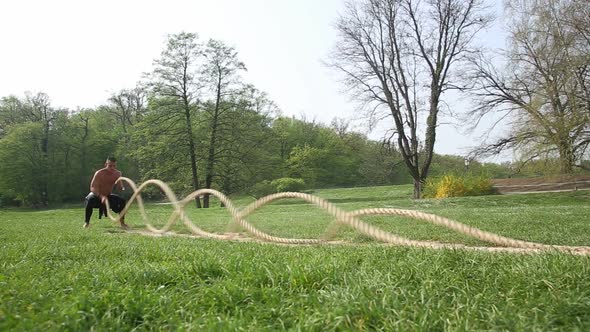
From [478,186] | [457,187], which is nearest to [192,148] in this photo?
[457,187]

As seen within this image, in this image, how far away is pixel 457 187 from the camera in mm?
27359

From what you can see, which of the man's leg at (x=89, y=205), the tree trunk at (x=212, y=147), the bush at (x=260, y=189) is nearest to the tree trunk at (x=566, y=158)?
the bush at (x=260, y=189)

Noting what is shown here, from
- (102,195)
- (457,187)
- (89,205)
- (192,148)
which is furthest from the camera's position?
(192,148)

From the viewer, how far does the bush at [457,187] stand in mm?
27305

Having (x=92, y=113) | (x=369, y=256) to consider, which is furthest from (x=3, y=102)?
(x=369, y=256)

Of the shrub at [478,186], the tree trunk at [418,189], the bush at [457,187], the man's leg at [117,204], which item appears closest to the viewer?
the man's leg at [117,204]

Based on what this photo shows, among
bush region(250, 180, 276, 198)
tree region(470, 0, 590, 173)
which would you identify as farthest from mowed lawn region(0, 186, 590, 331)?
bush region(250, 180, 276, 198)

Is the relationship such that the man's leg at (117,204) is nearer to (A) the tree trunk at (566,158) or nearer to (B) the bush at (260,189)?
(A) the tree trunk at (566,158)

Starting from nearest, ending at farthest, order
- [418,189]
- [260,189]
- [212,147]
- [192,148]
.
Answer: [418,189]
[192,148]
[212,147]
[260,189]

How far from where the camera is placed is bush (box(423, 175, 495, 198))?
89.6ft

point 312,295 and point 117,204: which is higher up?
point 117,204

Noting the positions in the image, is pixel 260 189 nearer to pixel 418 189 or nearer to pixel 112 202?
pixel 418 189

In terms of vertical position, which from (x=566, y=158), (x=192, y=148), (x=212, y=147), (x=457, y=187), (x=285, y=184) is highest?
(x=212, y=147)

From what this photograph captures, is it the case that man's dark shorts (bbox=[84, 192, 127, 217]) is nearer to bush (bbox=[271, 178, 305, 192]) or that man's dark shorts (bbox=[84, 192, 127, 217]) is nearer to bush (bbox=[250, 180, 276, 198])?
bush (bbox=[250, 180, 276, 198])
